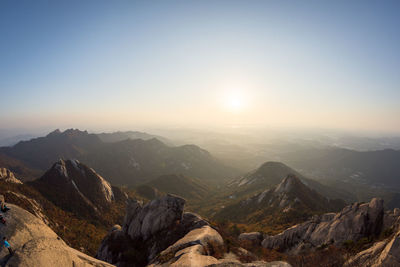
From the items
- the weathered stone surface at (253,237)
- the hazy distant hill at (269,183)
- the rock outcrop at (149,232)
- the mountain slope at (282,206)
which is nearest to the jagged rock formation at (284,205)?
the mountain slope at (282,206)

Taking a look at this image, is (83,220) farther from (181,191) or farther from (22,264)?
(181,191)

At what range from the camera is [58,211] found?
231ft

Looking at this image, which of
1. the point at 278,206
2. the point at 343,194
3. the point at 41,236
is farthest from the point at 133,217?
the point at 343,194

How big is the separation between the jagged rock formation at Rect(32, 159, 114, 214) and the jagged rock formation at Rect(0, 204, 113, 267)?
81696 mm

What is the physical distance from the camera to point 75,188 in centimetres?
8769

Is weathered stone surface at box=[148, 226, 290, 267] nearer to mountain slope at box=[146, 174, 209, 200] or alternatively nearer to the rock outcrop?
the rock outcrop

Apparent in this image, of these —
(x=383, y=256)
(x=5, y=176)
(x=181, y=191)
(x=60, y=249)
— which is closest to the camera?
(x=60, y=249)

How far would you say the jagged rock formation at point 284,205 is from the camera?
72250 mm

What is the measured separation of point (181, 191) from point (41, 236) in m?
162

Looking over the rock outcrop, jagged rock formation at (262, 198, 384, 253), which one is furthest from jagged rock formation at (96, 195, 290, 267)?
jagged rock formation at (262, 198, 384, 253)

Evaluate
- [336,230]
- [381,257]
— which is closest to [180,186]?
[336,230]

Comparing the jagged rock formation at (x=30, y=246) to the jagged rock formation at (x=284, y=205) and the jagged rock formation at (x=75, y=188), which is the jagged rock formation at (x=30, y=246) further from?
the jagged rock formation at (x=75, y=188)

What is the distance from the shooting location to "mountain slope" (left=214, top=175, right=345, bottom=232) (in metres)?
68.1

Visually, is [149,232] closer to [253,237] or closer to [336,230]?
[253,237]
